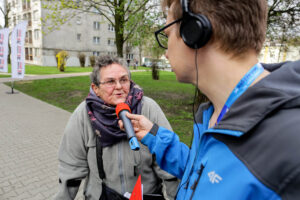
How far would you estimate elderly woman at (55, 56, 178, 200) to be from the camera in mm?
1894

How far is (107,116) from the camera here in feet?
6.49

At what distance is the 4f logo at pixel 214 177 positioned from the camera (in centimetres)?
82

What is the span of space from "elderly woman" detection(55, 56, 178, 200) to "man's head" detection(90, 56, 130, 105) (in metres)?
0.10

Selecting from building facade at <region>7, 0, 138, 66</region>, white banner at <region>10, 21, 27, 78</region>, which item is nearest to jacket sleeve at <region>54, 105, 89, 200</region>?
white banner at <region>10, 21, 27, 78</region>

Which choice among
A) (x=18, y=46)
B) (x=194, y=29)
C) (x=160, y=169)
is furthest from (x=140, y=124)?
(x=18, y=46)

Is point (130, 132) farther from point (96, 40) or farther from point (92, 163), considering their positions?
point (96, 40)

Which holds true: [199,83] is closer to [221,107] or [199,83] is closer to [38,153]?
[221,107]

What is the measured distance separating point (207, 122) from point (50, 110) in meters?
8.19

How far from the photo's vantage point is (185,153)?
1.53 meters

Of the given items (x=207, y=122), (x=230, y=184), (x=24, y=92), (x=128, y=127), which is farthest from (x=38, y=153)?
(x=24, y=92)

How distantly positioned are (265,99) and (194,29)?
410 mm

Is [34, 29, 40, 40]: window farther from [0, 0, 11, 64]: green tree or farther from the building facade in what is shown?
[0, 0, 11, 64]: green tree

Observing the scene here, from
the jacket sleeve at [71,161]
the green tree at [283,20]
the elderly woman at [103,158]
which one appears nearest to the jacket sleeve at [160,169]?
the elderly woman at [103,158]

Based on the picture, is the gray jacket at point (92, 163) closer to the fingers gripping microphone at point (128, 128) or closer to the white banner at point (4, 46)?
the fingers gripping microphone at point (128, 128)
